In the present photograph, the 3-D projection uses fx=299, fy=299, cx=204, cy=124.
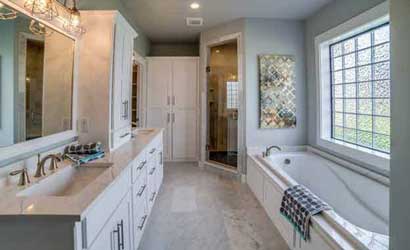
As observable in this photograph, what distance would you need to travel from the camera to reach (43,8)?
1883mm

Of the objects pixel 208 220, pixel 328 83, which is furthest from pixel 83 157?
pixel 328 83

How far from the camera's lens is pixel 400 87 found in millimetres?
1055

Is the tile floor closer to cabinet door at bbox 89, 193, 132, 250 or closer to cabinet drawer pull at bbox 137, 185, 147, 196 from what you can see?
cabinet drawer pull at bbox 137, 185, 147, 196

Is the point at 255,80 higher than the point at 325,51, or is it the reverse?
the point at 325,51

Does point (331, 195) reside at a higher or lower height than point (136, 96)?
lower

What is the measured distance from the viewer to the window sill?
282 centimetres

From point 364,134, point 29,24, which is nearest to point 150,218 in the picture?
point 29,24

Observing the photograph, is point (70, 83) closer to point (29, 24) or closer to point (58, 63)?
point (58, 63)

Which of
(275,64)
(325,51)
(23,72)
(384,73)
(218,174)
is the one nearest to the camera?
(23,72)

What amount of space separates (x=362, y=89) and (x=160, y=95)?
373 cm

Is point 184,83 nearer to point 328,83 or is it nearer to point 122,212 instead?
point 328,83

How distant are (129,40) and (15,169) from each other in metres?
1.92

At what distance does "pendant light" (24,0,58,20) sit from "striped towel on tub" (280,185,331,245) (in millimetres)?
2165

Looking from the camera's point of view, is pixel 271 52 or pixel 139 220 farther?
A: pixel 271 52
